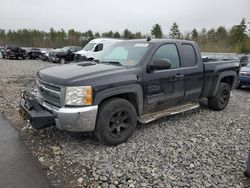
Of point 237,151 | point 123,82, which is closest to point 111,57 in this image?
point 123,82

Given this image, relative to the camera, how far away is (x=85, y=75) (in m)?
3.66

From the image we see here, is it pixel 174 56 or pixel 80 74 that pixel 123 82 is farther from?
pixel 174 56

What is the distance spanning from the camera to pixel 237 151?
3.95 m

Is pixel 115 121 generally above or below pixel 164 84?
below

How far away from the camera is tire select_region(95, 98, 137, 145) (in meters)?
3.76

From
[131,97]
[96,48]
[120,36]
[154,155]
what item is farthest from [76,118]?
[120,36]

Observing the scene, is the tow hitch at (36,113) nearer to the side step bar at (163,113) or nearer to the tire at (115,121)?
the tire at (115,121)

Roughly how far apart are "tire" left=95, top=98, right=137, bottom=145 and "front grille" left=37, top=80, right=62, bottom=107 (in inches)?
27.2

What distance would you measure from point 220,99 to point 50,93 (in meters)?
4.46

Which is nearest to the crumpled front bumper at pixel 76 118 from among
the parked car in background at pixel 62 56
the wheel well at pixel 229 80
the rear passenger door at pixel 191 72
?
the rear passenger door at pixel 191 72

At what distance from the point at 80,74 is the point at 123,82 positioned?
2.39 ft

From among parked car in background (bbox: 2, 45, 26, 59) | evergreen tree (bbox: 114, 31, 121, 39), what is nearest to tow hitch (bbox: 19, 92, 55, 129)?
parked car in background (bbox: 2, 45, 26, 59)

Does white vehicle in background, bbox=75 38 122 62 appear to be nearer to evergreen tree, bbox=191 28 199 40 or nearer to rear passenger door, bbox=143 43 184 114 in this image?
rear passenger door, bbox=143 43 184 114

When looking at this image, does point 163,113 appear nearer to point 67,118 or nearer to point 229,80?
point 67,118
